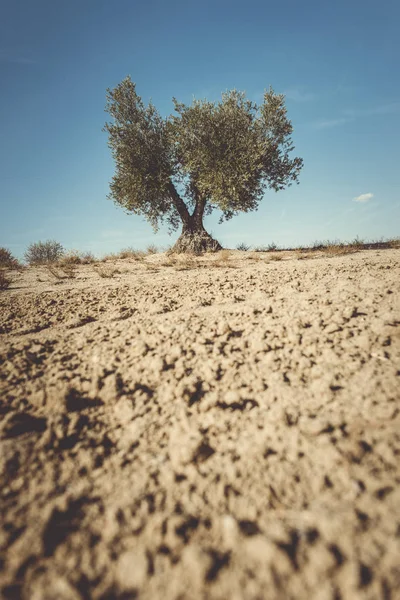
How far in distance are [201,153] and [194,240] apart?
13.9ft

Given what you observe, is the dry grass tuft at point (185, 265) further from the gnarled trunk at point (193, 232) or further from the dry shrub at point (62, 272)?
the gnarled trunk at point (193, 232)

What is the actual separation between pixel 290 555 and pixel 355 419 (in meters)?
0.71

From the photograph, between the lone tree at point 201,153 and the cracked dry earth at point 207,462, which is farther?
the lone tree at point 201,153

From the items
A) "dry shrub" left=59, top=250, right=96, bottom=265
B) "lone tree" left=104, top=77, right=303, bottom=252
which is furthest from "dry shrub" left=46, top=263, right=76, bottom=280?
"lone tree" left=104, top=77, right=303, bottom=252

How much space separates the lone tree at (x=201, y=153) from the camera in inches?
508

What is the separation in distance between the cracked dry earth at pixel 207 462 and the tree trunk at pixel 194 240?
12.6 m

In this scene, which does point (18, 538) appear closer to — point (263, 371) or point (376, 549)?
point (376, 549)

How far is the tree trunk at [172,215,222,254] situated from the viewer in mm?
14602

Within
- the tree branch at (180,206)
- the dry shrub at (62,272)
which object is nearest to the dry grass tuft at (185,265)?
the dry shrub at (62,272)

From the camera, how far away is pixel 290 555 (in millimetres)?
840

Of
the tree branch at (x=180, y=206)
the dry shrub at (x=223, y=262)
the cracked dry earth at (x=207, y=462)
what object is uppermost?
the tree branch at (x=180, y=206)

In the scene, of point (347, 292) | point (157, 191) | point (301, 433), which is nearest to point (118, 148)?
point (157, 191)

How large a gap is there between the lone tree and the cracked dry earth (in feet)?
39.6

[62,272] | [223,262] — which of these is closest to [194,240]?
[223,262]
